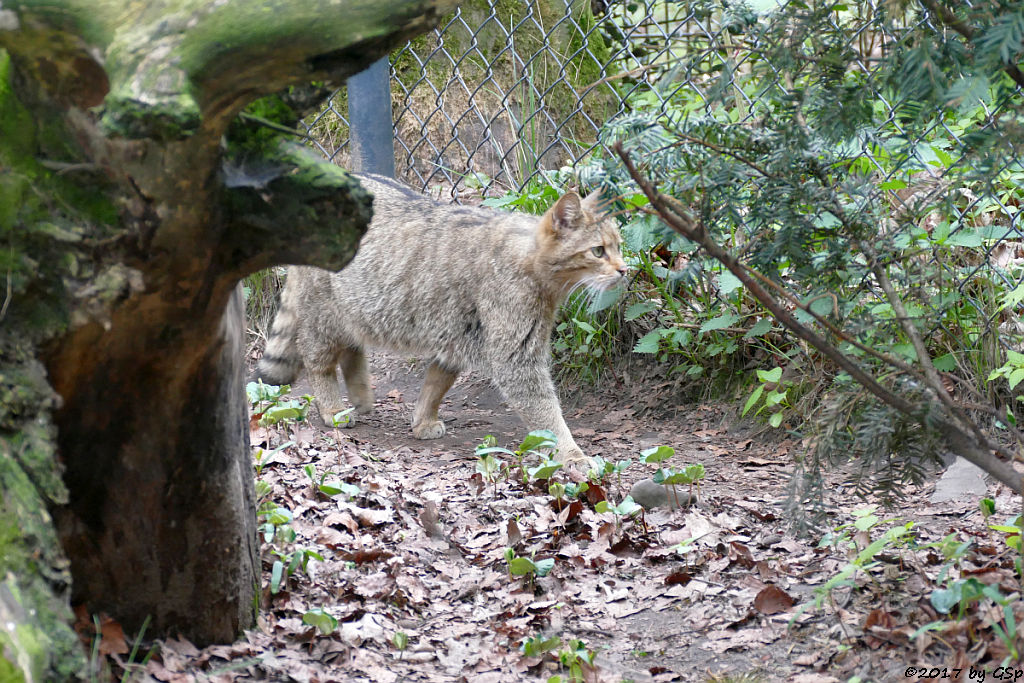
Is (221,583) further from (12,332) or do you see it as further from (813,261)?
(813,261)

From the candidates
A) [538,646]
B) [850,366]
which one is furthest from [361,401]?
[850,366]

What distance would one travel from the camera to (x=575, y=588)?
299cm

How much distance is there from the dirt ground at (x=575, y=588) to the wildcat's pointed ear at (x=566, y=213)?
1.39 meters

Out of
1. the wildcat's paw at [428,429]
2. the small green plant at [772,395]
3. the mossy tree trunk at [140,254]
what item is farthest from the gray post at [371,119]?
the mossy tree trunk at [140,254]

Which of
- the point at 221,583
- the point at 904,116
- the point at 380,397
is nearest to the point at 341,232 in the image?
the point at 221,583

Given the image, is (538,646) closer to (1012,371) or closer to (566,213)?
(1012,371)

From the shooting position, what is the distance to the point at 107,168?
1.66 metres

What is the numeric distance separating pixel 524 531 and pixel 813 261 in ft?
4.74

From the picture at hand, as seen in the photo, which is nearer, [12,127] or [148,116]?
[148,116]

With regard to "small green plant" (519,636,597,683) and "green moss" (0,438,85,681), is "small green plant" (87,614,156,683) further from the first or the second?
"small green plant" (519,636,597,683)

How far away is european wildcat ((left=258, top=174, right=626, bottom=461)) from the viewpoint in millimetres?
4855

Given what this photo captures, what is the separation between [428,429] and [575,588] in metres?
2.34

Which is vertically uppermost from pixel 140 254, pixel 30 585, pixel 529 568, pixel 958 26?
pixel 958 26

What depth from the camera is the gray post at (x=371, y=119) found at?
5434 millimetres
